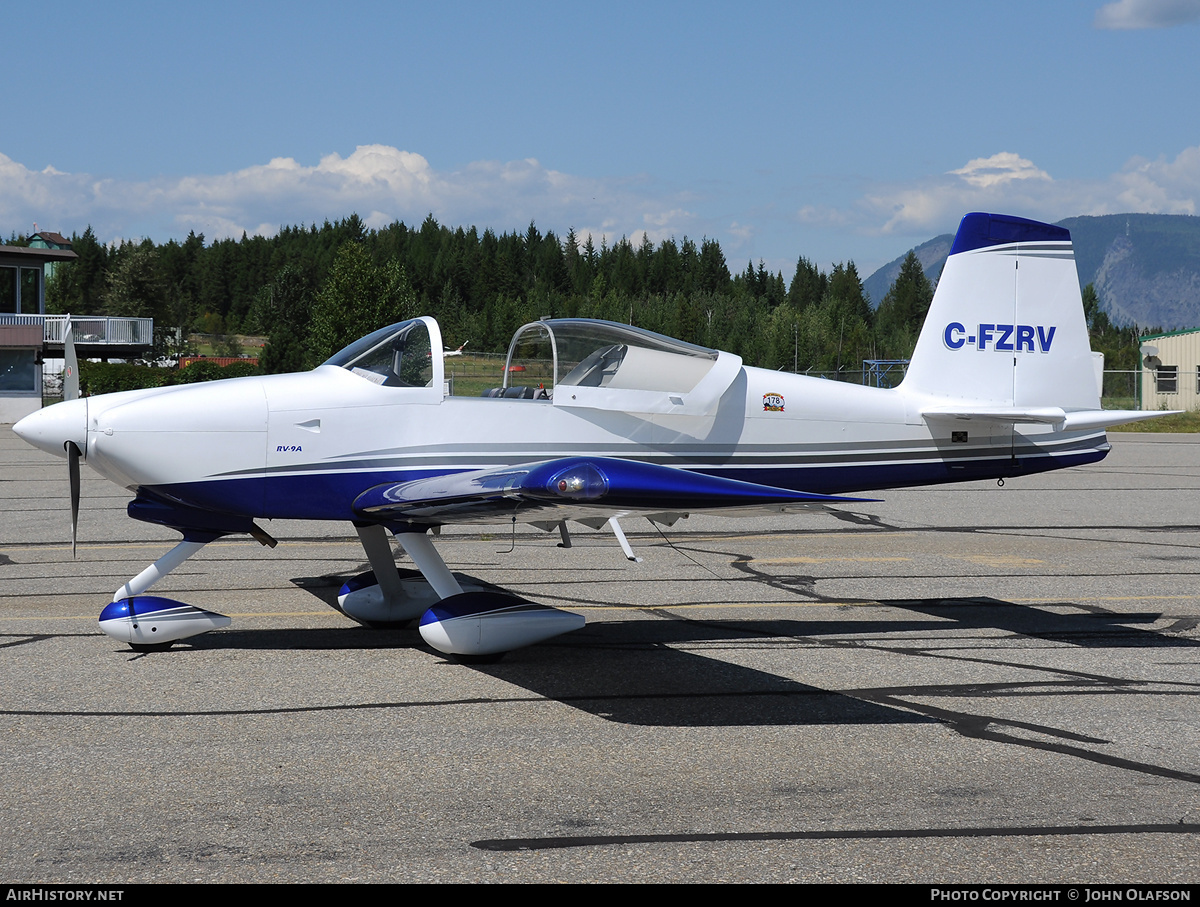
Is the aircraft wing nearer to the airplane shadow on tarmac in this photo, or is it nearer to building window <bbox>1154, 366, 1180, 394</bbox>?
the airplane shadow on tarmac

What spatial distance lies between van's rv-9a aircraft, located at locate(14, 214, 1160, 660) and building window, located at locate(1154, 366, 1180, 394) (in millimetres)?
45390

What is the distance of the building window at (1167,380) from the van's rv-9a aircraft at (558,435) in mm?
45390

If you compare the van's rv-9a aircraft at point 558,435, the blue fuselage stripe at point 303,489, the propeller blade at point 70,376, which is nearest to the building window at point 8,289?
the propeller blade at point 70,376

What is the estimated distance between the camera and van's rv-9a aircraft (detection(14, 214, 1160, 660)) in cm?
696

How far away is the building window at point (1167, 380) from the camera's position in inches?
1921

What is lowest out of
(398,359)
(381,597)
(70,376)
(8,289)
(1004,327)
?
(381,597)

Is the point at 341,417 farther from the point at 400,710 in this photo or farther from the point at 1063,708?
the point at 1063,708

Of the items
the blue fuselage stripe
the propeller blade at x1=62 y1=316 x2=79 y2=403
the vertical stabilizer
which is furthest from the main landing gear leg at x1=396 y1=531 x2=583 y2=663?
the vertical stabilizer

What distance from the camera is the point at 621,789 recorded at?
473 centimetres

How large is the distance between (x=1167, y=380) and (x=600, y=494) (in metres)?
51.0

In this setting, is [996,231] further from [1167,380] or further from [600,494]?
[1167,380]

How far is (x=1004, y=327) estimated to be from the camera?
29.8 ft

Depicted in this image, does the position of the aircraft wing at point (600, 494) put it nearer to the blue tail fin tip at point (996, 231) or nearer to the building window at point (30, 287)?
the blue tail fin tip at point (996, 231)

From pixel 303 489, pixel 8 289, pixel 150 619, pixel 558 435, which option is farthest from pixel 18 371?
pixel 558 435
